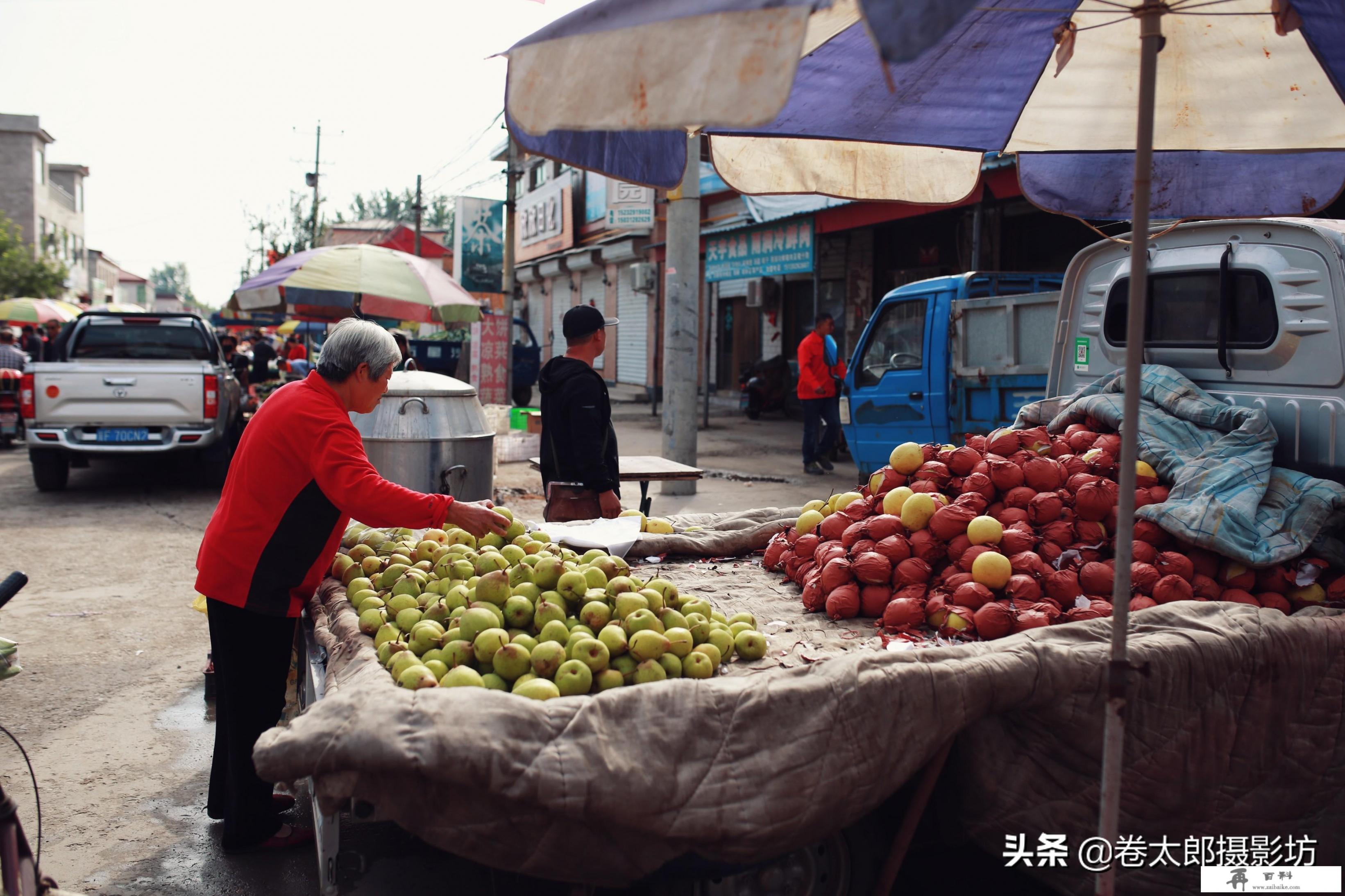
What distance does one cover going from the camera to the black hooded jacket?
16.6 ft

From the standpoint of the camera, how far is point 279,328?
157ft

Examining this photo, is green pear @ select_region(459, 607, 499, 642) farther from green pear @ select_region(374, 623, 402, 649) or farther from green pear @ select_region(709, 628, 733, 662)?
green pear @ select_region(709, 628, 733, 662)

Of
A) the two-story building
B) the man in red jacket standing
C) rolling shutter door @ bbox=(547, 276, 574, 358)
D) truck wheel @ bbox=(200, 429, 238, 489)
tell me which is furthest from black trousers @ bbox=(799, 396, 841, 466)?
the two-story building

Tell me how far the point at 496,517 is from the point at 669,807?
151 cm

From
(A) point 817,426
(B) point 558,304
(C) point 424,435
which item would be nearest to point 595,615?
(C) point 424,435

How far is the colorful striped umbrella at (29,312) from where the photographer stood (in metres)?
23.6

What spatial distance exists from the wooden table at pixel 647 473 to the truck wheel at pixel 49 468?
7387 millimetres

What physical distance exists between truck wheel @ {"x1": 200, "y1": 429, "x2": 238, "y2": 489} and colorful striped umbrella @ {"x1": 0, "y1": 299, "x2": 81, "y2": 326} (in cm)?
1375

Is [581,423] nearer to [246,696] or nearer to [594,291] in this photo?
[246,696]

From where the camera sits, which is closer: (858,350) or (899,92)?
(899,92)

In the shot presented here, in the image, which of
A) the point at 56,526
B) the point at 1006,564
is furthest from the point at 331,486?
the point at 56,526

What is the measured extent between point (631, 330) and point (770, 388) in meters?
8.13

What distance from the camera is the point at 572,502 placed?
521cm

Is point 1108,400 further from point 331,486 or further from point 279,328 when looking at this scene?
point 279,328
